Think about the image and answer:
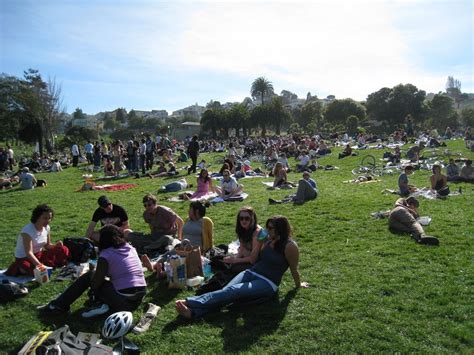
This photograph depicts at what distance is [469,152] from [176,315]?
831 inches

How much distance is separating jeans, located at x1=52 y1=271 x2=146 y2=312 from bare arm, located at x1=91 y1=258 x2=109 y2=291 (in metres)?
0.07

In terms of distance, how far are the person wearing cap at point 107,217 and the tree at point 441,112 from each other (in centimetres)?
6586

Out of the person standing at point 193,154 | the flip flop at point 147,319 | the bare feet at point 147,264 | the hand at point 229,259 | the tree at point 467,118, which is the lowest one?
the flip flop at point 147,319

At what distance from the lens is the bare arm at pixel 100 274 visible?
4.77m

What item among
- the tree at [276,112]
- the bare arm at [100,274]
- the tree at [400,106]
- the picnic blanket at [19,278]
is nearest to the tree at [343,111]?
the tree at [400,106]

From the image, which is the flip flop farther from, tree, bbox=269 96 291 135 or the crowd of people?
tree, bbox=269 96 291 135

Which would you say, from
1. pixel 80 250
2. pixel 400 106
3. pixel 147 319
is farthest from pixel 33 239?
pixel 400 106

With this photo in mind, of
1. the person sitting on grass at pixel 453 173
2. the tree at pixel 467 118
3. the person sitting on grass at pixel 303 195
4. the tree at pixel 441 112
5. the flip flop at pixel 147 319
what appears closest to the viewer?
the flip flop at pixel 147 319

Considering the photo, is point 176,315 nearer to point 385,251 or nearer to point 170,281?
point 170,281

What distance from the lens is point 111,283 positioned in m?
4.85

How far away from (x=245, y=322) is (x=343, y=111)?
68894 millimetres

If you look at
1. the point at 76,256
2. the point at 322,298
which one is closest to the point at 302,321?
the point at 322,298

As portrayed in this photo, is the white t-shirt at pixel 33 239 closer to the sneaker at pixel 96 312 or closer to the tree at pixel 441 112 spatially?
the sneaker at pixel 96 312

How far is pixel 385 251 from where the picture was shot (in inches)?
264
